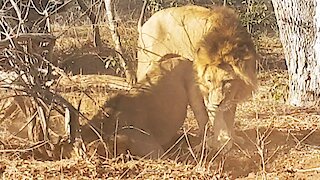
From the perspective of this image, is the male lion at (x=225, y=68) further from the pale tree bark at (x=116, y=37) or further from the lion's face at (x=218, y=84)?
the pale tree bark at (x=116, y=37)

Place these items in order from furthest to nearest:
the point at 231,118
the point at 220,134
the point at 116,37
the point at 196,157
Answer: the point at 116,37 → the point at 231,118 → the point at 220,134 → the point at 196,157

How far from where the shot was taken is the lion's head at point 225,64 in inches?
199

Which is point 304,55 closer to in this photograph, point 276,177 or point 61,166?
point 276,177

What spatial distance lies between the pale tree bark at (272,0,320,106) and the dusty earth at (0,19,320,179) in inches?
14.0

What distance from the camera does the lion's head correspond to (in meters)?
5.05

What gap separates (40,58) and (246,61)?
149 centimetres

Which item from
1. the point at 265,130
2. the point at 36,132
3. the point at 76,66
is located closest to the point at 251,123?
the point at 265,130

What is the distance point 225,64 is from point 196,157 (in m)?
0.74

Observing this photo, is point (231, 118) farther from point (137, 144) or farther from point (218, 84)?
point (137, 144)

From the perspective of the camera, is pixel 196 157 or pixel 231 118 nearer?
pixel 196 157

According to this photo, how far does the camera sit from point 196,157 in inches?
187

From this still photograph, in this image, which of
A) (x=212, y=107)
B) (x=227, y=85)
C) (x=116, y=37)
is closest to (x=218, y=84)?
(x=227, y=85)

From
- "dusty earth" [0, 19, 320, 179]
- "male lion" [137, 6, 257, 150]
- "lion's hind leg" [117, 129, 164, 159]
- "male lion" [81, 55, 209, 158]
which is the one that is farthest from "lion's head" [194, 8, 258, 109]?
"lion's hind leg" [117, 129, 164, 159]

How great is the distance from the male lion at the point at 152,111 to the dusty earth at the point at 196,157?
5.5 inches
